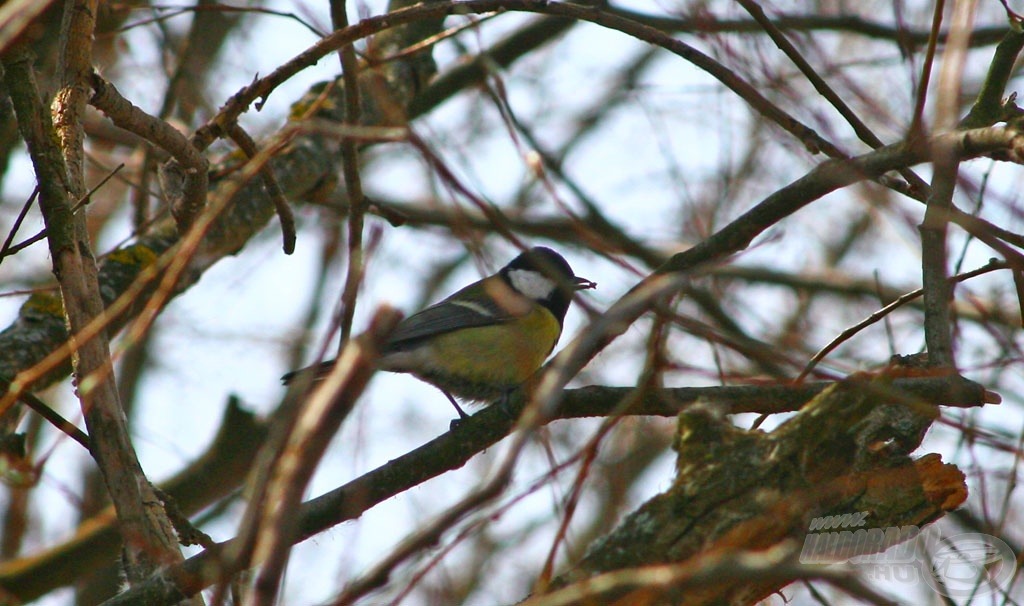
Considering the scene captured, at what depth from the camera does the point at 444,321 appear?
17.1 ft

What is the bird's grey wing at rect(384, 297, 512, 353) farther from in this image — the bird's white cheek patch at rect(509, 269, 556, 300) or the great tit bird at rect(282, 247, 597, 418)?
the bird's white cheek patch at rect(509, 269, 556, 300)

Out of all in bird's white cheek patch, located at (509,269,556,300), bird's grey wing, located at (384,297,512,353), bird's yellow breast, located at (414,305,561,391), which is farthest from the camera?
bird's white cheek patch, located at (509,269,556,300)

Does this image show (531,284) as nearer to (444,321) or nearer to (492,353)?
(444,321)

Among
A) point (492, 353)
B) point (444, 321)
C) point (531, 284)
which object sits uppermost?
point (531, 284)

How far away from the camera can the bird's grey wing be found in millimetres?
5117

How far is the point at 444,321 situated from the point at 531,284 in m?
1.21

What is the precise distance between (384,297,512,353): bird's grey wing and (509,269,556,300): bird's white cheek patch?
59 cm

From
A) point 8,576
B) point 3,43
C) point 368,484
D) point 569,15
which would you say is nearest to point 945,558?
point 368,484

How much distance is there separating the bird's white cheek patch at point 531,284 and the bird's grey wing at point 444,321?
585 millimetres

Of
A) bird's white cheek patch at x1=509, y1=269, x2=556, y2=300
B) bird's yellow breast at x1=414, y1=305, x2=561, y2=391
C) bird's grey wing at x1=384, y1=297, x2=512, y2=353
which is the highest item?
bird's white cheek patch at x1=509, y1=269, x2=556, y2=300

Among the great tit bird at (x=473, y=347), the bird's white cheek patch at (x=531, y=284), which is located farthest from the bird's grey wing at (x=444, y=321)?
the bird's white cheek patch at (x=531, y=284)

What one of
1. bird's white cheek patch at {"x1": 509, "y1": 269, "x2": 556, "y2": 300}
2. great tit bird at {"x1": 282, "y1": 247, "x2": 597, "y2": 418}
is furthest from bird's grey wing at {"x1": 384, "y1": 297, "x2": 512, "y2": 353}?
bird's white cheek patch at {"x1": 509, "y1": 269, "x2": 556, "y2": 300}

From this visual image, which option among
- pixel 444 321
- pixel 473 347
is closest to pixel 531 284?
pixel 444 321

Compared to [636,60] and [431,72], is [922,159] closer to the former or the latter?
[431,72]
